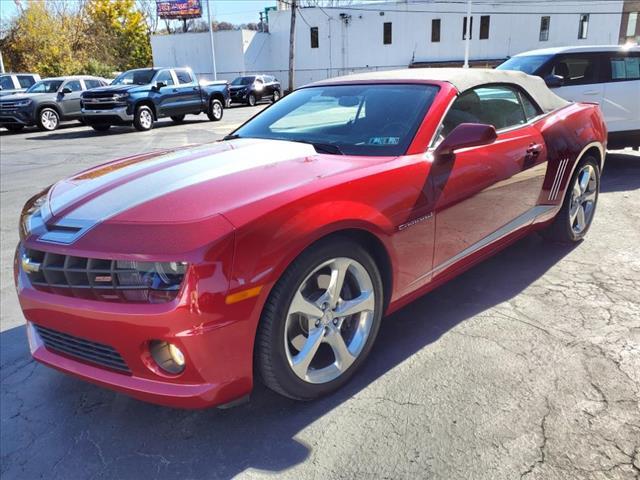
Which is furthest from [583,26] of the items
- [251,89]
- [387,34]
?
[251,89]

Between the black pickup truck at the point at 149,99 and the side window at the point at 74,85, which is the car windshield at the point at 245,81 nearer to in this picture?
the black pickup truck at the point at 149,99

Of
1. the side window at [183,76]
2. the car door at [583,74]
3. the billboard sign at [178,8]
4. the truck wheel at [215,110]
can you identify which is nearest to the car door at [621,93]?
the car door at [583,74]

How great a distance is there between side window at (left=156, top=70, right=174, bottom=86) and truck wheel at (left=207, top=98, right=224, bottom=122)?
1.86m

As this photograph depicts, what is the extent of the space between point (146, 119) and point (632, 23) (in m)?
45.9

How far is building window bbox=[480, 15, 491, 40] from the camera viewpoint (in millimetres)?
42062

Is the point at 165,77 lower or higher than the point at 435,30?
lower

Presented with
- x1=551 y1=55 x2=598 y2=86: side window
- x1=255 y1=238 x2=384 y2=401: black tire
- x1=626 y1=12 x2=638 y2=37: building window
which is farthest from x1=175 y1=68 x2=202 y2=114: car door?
x1=626 y1=12 x2=638 y2=37: building window

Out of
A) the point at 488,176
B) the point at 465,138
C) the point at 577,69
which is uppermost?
the point at 577,69

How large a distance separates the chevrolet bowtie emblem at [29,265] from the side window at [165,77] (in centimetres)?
1507

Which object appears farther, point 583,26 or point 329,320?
point 583,26

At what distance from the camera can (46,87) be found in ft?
55.0

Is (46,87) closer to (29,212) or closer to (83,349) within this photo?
(29,212)

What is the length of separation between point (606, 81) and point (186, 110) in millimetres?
13319

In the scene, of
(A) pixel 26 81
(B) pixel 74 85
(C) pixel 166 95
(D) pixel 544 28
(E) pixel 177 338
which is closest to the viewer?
(E) pixel 177 338
